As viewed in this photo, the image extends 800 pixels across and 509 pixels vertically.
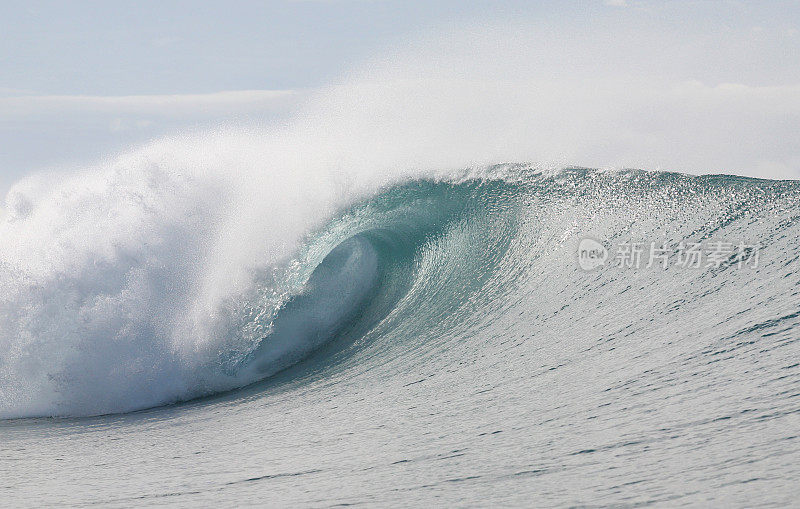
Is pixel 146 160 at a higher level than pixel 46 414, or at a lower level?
higher

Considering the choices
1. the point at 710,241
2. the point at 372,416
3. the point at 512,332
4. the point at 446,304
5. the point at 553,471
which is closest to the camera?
the point at 553,471

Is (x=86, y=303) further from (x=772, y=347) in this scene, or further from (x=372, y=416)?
(x=772, y=347)

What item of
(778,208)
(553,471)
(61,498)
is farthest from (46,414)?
(778,208)

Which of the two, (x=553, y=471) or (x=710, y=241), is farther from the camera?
(x=710, y=241)

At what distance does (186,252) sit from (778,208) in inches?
227

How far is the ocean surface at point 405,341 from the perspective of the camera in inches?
138

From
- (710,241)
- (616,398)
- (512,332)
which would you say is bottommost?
(616,398)

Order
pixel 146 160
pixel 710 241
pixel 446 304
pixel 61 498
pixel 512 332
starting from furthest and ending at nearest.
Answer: pixel 146 160 < pixel 446 304 < pixel 710 241 < pixel 512 332 < pixel 61 498

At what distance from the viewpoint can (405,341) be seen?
668 centimetres

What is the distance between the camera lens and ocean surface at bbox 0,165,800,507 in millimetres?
3516

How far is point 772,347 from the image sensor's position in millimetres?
4379

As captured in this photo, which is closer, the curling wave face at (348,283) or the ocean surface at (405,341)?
the ocean surface at (405,341)

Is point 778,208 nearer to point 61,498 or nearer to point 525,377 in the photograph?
point 525,377

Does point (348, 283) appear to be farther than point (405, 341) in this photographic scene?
Yes
